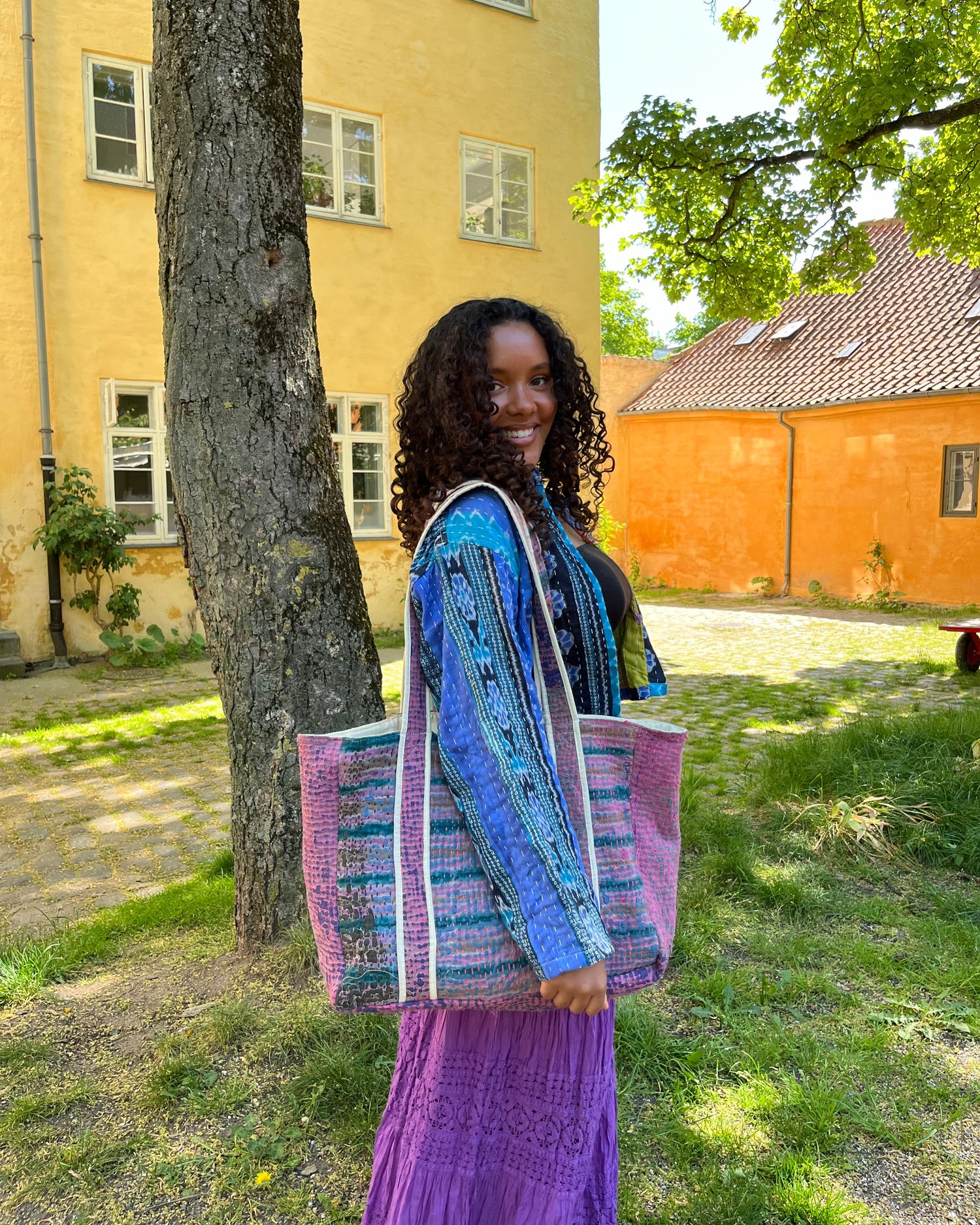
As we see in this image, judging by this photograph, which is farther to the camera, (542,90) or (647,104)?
(542,90)

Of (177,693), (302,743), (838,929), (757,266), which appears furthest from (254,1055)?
(757,266)

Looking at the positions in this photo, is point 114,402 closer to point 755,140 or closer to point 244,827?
point 755,140

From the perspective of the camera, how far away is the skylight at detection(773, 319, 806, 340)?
21016 millimetres

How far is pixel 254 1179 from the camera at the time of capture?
7.68 feet

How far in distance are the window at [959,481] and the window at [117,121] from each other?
1343cm

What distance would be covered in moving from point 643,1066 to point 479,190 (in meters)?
12.2

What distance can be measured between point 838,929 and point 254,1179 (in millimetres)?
2479

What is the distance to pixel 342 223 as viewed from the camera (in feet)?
37.3

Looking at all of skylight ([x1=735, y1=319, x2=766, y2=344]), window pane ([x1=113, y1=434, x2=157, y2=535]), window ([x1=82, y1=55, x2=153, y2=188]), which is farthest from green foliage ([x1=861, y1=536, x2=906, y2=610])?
window ([x1=82, y1=55, x2=153, y2=188])

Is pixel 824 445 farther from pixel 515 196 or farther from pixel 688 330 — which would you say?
pixel 688 330

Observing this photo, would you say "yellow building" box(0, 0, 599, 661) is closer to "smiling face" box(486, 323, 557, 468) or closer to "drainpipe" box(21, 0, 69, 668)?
"drainpipe" box(21, 0, 69, 668)

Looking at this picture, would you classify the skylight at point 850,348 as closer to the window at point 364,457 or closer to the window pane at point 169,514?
the window at point 364,457

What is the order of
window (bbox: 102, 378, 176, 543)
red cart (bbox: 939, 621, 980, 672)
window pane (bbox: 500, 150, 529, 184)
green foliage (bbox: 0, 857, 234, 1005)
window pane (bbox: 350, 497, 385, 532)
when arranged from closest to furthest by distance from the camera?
green foliage (bbox: 0, 857, 234, 1005) < red cart (bbox: 939, 621, 980, 672) < window (bbox: 102, 378, 176, 543) < window pane (bbox: 350, 497, 385, 532) < window pane (bbox: 500, 150, 529, 184)

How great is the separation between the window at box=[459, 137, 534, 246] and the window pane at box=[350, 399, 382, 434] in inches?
107
